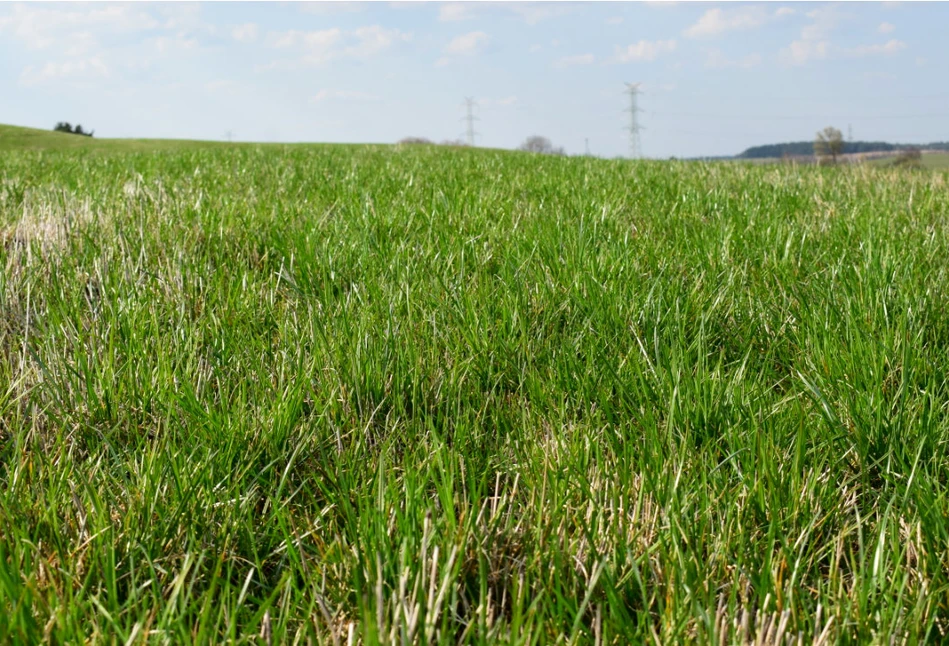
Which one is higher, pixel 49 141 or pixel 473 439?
pixel 49 141

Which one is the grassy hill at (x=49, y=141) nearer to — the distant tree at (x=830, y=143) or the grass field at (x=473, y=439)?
the grass field at (x=473, y=439)

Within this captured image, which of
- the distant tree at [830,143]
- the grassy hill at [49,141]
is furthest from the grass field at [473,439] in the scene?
the distant tree at [830,143]

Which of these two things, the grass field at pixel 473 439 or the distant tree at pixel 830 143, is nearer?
the grass field at pixel 473 439

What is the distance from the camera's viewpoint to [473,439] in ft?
5.69

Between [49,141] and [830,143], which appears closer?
[49,141]

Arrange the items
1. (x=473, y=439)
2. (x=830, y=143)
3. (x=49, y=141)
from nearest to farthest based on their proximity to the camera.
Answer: (x=473, y=439) → (x=49, y=141) → (x=830, y=143)

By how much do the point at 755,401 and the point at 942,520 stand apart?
53 centimetres

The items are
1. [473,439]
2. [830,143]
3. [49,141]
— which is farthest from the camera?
[830,143]

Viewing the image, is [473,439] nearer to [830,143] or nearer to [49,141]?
[49,141]

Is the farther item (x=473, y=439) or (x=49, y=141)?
(x=49, y=141)

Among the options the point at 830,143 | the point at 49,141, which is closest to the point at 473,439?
the point at 49,141

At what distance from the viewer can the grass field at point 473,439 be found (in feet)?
3.84

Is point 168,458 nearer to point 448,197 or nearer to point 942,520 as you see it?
point 942,520

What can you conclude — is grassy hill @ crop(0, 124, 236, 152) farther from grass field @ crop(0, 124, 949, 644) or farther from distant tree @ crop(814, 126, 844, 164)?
distant tree @ crop(814, 126, 844, 164)
